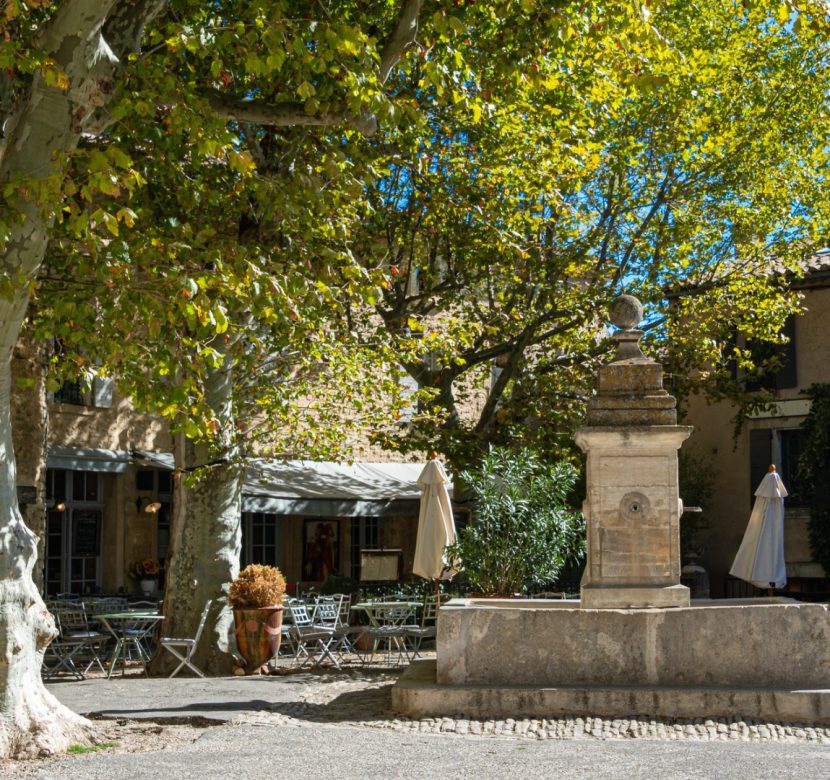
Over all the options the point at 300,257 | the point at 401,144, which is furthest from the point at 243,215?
the point at 401,144

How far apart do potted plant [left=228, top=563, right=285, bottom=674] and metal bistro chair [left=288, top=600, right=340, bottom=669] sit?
16.3 inches

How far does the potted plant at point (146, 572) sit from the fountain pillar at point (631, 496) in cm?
1224

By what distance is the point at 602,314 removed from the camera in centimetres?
1991

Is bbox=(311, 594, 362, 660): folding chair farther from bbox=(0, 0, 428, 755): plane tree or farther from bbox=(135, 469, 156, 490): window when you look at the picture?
bbox=(0, 0, 428, 755): plane tree

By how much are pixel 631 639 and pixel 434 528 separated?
17.9 ft

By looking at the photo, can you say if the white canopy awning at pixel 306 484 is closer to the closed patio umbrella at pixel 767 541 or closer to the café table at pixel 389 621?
the café table at pixel 389 621

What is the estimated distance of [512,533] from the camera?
14633 mm

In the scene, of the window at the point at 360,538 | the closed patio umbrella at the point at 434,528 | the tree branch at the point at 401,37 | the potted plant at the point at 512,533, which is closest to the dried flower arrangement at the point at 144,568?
the window at the point at 360,538

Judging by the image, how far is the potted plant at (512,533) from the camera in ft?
48.0

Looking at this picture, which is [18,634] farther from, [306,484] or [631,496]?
[306,484]

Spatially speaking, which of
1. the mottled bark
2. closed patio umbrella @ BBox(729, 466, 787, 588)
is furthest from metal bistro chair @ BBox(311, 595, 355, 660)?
the mottled bark

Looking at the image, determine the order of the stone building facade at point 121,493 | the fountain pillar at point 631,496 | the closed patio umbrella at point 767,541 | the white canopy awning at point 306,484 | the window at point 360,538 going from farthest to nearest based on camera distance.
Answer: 1. the window at point 360,538
2. the stone building facade at point 121,493
3. the white canopy awning at point 306,484
4. the closed patio umbrella at point 767,541
5. the fountain pillar at point 631,496

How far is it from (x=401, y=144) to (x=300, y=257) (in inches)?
123

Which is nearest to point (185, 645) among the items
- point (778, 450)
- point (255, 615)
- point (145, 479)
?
point (255, 615)
